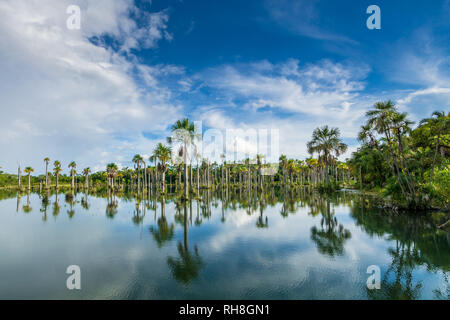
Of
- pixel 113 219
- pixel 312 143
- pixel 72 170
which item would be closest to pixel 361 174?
pixel 312 143

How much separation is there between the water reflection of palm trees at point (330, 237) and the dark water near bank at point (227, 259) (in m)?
0.06

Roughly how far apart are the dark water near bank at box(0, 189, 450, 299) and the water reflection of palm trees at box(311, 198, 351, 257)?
62mm

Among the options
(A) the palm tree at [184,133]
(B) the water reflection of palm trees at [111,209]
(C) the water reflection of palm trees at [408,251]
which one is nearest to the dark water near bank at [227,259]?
(C) the water reflection of palm trees at [408,251]

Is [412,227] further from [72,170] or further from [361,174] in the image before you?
[72,170]

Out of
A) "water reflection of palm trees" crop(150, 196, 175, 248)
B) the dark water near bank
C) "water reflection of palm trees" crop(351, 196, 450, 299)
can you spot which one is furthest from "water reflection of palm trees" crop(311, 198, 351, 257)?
"water reflection of palm trees" crop(150, 196, 175, 248)

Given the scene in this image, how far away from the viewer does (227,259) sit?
34.2 ft

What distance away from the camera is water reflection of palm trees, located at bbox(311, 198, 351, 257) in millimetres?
11672

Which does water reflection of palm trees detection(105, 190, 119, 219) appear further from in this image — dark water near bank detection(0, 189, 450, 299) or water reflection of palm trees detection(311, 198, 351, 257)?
water reflection of palm trees detection(311, 198, 351, 257)

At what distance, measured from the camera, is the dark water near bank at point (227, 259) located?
738cm

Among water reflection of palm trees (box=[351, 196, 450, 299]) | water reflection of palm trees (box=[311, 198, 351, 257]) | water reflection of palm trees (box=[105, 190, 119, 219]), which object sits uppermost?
water reflection of palm trees (box=[351, 196, 450, 299])

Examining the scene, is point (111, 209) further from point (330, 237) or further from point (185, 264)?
point (330, 237)

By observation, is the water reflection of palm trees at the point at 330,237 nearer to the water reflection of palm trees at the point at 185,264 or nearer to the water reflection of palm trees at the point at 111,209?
the water reflection of palm trees at the point at 185,264

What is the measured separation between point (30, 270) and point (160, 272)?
5.75 m

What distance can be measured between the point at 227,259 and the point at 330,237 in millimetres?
7925
